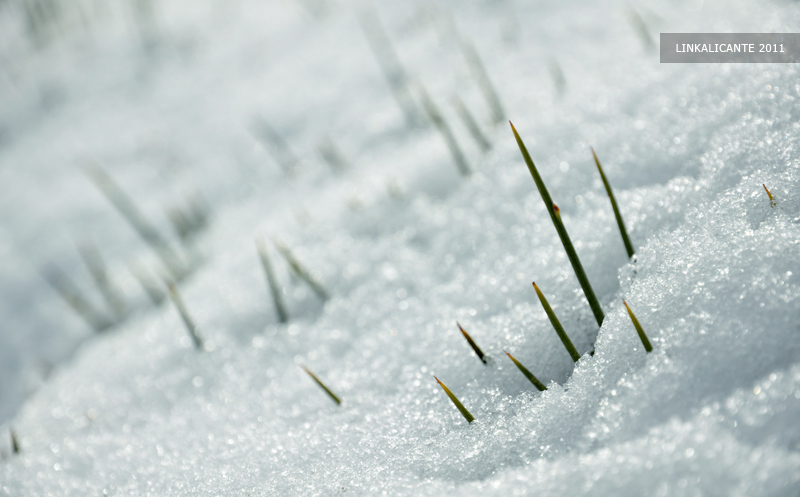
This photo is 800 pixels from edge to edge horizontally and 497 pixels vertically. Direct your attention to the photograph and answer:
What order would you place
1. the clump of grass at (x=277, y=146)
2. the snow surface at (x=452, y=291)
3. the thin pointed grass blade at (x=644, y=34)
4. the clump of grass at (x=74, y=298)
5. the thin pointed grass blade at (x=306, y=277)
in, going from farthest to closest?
1. the clump of grass at (x=277, y=146)
2. the clump of grass at (x=74, y=298)
3. the thin pointed grass blade at (x=644, y=34)
4. the thin pointed grass blade at (x=306, y=277)
5. the snow surface at (x=452, y=291)

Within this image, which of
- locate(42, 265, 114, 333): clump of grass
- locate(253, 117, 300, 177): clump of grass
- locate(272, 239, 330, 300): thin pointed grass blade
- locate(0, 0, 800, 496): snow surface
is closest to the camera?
locate(0, 0, 800, 496): snow surface

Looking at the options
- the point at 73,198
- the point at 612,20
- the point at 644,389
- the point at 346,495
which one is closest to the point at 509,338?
the point at 644,389

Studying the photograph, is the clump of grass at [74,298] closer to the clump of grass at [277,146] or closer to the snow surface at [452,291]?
the snow surface at [452,291]

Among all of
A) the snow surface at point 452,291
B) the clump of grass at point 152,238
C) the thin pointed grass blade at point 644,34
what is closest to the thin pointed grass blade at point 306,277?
the snow surface at point 452,291

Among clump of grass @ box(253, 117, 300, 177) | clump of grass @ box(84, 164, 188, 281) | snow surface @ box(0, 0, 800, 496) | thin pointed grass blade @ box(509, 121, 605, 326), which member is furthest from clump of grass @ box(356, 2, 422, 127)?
thin pointed grass blade @ box(509, 121, 605, 326)

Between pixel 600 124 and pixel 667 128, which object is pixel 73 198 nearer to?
pixel 600 124

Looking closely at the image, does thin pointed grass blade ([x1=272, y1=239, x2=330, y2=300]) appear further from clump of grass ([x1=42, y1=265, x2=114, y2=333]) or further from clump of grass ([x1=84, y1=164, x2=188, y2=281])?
clump of grass ([x1=42, y1=265, x2=114, y2=333])
